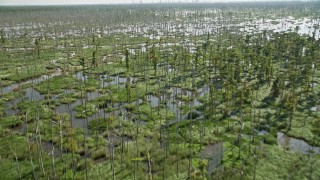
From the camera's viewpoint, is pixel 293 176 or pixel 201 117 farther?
pixel 201 117

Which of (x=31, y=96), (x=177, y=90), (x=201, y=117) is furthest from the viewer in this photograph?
(x=177, y=90)

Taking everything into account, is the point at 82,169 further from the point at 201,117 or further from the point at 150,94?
the point at 150,94

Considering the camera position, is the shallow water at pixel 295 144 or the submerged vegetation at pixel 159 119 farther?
the shallow water at pixel 295 144

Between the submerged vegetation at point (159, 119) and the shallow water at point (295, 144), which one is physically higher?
the submerged vegetation at point (159, 119)

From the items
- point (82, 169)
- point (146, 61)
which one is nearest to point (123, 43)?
point (146, 61)

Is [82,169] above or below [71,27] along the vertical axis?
below

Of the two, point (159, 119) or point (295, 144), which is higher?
point (159, 119)

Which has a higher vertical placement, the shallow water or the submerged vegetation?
the submerged vegetation

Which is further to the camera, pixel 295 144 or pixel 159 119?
pixel 159 119

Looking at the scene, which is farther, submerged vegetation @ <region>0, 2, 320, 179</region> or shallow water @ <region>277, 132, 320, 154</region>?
shallow water @ <region>277, 132, 320, 154</region>

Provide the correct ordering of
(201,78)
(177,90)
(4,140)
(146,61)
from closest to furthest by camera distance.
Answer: (4,140), (177,90), (201,78), (146,61)
